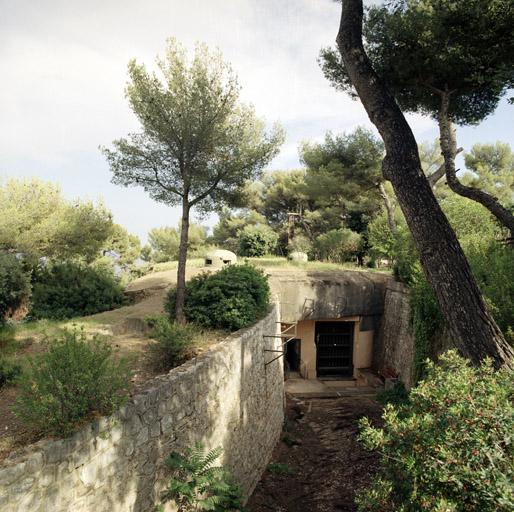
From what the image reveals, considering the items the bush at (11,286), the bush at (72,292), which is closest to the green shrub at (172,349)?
the bush at (11,286)

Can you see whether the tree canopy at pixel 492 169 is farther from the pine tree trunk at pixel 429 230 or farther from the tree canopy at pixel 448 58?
the pine tree trunk at pixel 429 230

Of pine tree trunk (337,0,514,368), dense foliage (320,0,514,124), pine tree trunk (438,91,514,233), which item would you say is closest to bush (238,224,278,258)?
dense foliage (320,0,514,124)

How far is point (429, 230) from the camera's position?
5.49 m

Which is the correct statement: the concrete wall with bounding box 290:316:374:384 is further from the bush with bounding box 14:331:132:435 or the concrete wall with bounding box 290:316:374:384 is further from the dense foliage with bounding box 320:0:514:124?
the bush with bounding box 14:331:132:435

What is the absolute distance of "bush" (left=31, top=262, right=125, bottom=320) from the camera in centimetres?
1027

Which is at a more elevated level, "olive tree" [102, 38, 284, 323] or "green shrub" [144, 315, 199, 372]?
"olive tree" [102, 38, 284, 323]

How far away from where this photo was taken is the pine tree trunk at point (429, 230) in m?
5.12

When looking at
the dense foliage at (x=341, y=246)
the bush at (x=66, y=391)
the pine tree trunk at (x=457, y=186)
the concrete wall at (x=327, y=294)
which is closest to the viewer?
the bush at (x=66, y=391)

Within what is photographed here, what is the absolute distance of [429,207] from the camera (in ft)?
18.3

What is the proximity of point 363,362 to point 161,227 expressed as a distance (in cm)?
2714

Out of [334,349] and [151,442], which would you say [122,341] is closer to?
[151,442]

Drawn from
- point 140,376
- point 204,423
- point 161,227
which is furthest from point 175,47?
point 161,227

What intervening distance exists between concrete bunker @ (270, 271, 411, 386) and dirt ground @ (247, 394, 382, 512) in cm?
319

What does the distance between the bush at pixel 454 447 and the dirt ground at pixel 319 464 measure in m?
4.46
